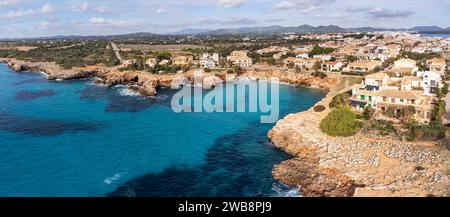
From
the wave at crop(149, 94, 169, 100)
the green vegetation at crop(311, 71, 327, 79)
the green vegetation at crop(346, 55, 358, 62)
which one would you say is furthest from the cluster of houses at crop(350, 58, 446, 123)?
the wave at crop(149, 94, 169, 100)

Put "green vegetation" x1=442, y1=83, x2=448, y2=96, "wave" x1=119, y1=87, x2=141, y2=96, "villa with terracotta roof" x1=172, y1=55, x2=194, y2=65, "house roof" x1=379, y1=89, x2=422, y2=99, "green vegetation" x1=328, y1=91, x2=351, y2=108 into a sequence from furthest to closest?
"villa with terracotta roof" x1=172, y1=55, x2=194, y2=65
"wave" x1=119, y1=87, x2=141, y2=96
"green vegetation" x1=442, y1=83, x2=448, y2=96
"green vegetation" x1=328, y1=91, x2=351, y2=108
"house roof" x1=379, y1=89, x2=422, y2=99

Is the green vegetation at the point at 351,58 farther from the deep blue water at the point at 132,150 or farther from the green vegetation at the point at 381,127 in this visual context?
the green vegetation at the point at 381,127

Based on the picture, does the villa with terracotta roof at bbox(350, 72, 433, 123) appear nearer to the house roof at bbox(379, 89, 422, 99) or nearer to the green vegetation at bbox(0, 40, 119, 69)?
the house roof at bbox(379, 89, 422, 99)

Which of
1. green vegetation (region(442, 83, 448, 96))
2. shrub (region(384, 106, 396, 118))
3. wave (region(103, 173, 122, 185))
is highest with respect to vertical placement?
green vegetation (region(442, 83, 448, 96))

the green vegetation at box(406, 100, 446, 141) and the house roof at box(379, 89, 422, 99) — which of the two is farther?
the house roof at box(379, 89, 422, 99)

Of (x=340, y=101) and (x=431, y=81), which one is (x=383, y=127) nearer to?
(x=340, y=101)

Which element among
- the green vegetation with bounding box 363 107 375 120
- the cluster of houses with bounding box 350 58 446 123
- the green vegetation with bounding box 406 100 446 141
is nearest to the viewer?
the green vegetation with bounding box 406 100 446 141

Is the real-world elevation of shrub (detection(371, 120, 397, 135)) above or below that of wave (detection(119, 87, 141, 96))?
below

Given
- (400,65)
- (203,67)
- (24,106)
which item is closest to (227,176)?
(24,106)
